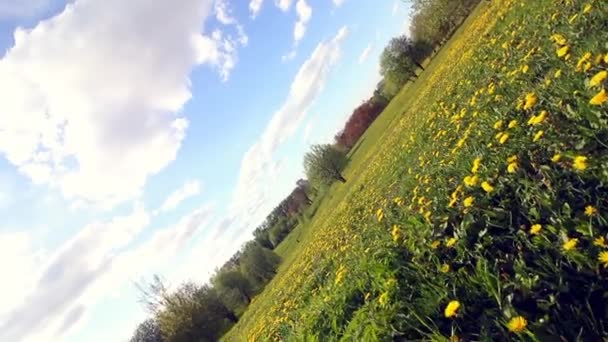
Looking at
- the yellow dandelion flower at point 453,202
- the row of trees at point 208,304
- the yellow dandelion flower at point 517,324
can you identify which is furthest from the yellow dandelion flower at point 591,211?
the row of trees at point 208,304

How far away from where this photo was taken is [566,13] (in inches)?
352

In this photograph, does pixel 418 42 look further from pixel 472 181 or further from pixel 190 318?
pixel 472 181

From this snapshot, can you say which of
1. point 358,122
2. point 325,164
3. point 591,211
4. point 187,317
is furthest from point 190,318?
point 358,122

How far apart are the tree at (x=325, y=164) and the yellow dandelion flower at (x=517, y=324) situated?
8268 centimetres

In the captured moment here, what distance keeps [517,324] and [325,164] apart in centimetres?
8476

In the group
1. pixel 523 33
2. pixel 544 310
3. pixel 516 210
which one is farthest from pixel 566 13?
pixel 544 310

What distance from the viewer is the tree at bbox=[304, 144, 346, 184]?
286 feet

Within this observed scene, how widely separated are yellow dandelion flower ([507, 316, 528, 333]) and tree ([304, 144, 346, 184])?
82676mm

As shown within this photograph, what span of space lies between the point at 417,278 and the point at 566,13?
23.6ft

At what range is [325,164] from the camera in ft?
287

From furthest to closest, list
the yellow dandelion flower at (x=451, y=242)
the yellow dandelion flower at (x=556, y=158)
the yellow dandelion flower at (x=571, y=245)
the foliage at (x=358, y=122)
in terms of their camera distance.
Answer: the foliage at (x=358, y=122)
the yellow dandelion flower at (x=451, y=242)
the yellow dandelion flower at (x=556, y=158)
the yellow dandelion flower at (x=571, y=245)

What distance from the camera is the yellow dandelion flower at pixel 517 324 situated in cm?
287

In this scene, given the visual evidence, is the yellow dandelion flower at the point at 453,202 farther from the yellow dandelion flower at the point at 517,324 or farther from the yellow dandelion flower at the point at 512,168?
the yellow dandelion flower at the point at 517,324

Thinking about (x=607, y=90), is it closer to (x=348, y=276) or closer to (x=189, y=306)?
(x=348, y=276)
